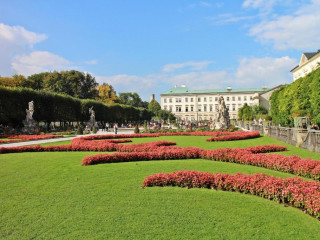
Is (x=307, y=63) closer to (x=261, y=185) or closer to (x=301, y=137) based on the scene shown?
(x=301, y=137)

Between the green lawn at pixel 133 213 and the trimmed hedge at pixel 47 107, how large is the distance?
2890 cm

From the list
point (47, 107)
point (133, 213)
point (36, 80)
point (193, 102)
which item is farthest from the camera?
point (193, 102)

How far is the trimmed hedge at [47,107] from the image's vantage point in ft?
104

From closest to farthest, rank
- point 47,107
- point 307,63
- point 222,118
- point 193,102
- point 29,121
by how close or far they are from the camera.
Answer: point 222,118, point 29,121, point 47,107, point 307,63, point 193,102

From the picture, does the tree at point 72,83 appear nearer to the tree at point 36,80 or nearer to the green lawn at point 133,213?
the tree at point 36,80

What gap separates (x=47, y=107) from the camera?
126ft

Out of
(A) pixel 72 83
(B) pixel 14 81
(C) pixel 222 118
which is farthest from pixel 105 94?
(C) pixel 222 118

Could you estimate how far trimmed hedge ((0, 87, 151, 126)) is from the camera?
31.8 meters

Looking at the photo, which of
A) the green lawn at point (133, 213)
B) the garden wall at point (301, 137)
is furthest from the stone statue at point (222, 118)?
the green lawn at point (133, 213)

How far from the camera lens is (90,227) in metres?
3.99

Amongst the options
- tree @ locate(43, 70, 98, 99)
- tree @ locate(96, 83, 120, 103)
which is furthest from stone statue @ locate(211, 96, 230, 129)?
tree @ locate(96, 83, 120, 103)

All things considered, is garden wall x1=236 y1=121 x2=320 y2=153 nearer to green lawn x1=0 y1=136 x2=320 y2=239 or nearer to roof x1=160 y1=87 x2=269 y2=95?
green lawn x1=0 y1=136 x2=320 y2=239

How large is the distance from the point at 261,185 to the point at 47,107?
37878 mm

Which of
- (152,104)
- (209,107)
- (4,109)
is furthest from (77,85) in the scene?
(209,107)
